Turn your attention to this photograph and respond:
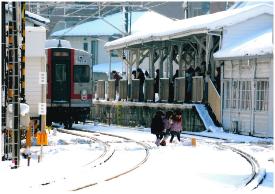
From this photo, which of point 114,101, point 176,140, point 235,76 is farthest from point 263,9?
point 114,101

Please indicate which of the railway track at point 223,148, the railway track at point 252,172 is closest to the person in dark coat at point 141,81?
the railway track at point 223,148

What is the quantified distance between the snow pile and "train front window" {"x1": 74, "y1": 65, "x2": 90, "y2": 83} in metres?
5.47

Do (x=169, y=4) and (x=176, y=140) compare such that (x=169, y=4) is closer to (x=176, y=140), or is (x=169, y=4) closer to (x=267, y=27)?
(x=267, y=27)

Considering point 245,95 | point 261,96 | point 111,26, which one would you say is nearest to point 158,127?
point 261,96

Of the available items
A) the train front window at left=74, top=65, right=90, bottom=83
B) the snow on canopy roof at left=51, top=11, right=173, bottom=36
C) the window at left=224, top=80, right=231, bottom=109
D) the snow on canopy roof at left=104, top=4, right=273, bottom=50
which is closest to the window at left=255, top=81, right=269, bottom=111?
the window at left=224, top=80, right=231, bottom=109

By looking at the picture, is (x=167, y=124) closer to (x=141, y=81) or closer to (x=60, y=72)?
(x=60, y=72)

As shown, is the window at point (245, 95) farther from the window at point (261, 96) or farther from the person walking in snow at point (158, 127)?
the person walking in snow at point (158, 127)

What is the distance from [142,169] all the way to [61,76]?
53.3ft

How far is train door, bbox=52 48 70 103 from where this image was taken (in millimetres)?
30234

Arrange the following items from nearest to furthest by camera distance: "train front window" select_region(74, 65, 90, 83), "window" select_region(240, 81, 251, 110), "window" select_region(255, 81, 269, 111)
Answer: "window" select_region(255, 81, 269, 111) < "window" select_region(240, 81, 251, 110) < "train front window" select_region(74, 65, 90, 83)

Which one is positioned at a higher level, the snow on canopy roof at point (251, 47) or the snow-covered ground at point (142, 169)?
the snow on canopy roof at point (251, 47)

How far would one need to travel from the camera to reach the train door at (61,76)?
3023 cm

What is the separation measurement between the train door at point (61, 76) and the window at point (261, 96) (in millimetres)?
8652

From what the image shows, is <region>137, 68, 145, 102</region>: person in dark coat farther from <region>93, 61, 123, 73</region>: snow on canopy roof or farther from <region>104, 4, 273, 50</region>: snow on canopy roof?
<region>93, 61, 123, 73</region>: snow on canopy roof
